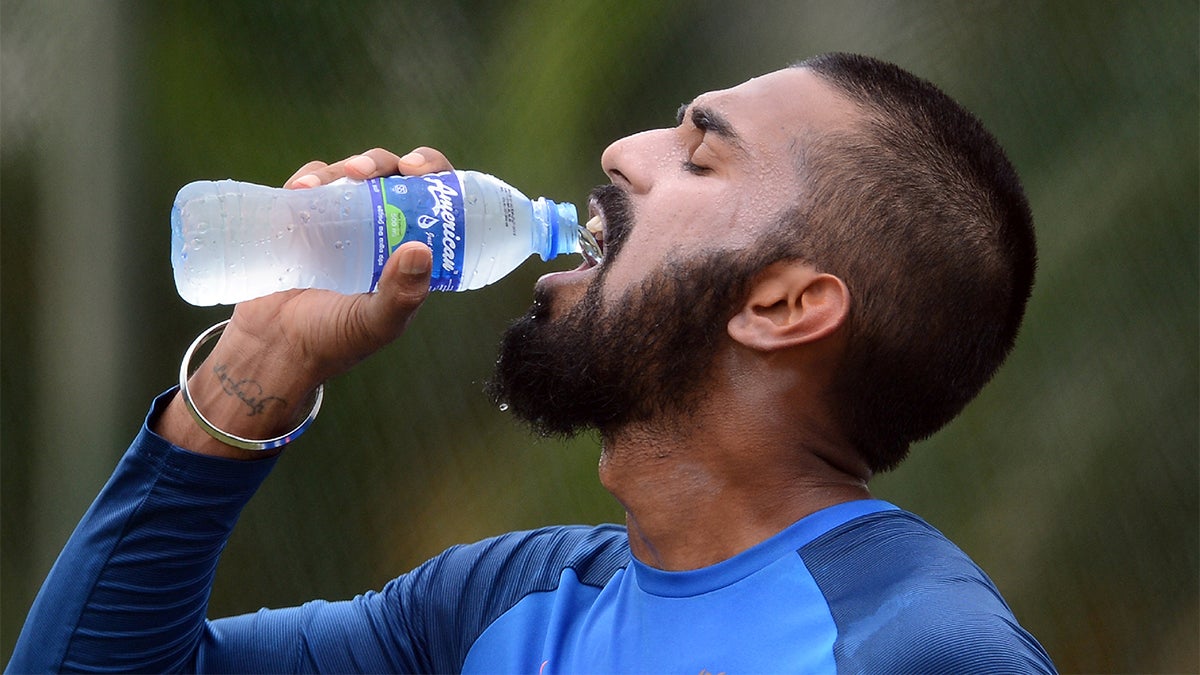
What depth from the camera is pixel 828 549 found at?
152 cm

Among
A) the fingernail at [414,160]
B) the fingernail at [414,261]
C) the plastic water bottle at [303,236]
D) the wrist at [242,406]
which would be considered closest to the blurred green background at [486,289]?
the plastic water bottle at [303,236]

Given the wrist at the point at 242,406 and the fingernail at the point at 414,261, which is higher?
the fingernail at the point at 414,261

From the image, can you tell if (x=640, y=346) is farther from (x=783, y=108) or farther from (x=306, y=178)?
(x=306, y=178)

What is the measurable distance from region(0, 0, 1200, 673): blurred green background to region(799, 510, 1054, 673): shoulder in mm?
1372

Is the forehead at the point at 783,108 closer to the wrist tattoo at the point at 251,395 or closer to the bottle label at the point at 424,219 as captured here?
the bottle label at the point at 424,219

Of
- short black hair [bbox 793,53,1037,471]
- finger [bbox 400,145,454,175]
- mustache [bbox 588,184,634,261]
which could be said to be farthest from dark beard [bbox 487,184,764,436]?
finger [bbox 400,145,454,175]

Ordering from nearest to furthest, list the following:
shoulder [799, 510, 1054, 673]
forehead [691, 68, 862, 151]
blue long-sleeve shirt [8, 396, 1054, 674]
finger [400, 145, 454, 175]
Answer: shoulder [799, 510, 1054, 673], blue long-sleeve shirt [8, 396, 1054, 674], forehead [691, 68, 862, 151], finger [400, 145, 454, 175]

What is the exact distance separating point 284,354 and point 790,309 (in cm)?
68

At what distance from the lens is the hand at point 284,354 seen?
173 cm

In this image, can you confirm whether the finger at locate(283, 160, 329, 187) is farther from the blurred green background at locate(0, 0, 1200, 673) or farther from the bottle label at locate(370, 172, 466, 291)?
the blurred green background at locate(0, 0, 1200, 673)

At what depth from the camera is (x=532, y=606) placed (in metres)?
1.79

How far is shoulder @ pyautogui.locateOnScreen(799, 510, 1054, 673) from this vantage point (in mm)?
1288

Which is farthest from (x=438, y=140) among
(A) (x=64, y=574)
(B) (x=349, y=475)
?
(A) (x=64, y=574)

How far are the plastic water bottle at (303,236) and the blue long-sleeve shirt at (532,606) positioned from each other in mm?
229
